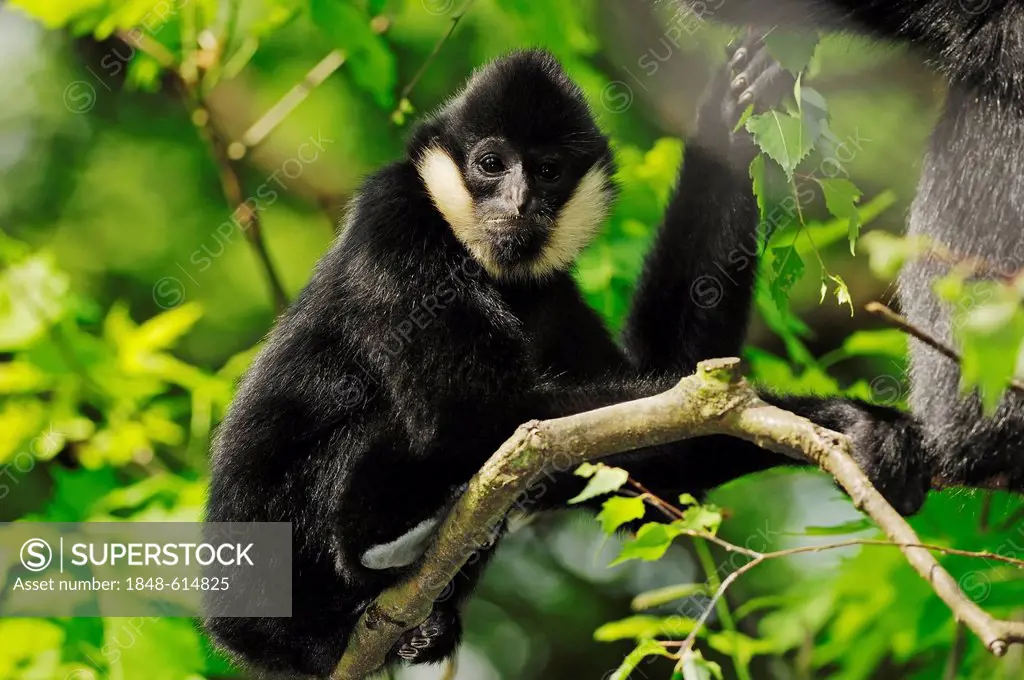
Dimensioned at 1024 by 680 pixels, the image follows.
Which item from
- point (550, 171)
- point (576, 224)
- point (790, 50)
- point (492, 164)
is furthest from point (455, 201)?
point (790, 50)

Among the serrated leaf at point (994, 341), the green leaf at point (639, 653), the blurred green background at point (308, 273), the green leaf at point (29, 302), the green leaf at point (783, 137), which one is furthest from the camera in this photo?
the green leaf at point (29, 302)

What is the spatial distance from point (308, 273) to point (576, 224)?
4.09 m

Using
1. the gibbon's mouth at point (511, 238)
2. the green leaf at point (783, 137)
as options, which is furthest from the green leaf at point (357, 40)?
the green leaf at point (783, 137)

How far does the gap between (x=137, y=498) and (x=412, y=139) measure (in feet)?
8.28

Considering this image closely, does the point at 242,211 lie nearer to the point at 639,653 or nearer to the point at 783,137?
the point at 783,137

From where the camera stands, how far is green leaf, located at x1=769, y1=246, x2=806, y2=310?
4258mm

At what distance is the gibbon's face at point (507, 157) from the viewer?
17.8 feet

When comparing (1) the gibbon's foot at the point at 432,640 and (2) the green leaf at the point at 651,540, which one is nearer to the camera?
(2) the green leaf at the point at 651,540

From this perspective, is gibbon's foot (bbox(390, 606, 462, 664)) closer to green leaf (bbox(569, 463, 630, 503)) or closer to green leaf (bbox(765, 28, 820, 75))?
green leaf (bbox(569, 463, 630, 503))

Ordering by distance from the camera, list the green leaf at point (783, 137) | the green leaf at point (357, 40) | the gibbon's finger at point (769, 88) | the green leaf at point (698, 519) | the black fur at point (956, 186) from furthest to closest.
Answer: the green leaf at point (357, 40), the gibbon's finger at point (769, 88), the black fur at point (956, 186), the green leaf at point (698, 519), the green leaf at point (783, 137)

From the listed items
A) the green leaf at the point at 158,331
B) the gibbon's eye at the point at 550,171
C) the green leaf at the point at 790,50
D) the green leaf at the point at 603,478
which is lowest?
the green leaf at the point at 158,331

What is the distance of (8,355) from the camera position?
9008 mm

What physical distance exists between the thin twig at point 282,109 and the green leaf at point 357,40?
2.84 feet

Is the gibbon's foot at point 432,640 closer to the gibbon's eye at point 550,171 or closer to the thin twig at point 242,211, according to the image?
the gibbon's eye at point 550,171
